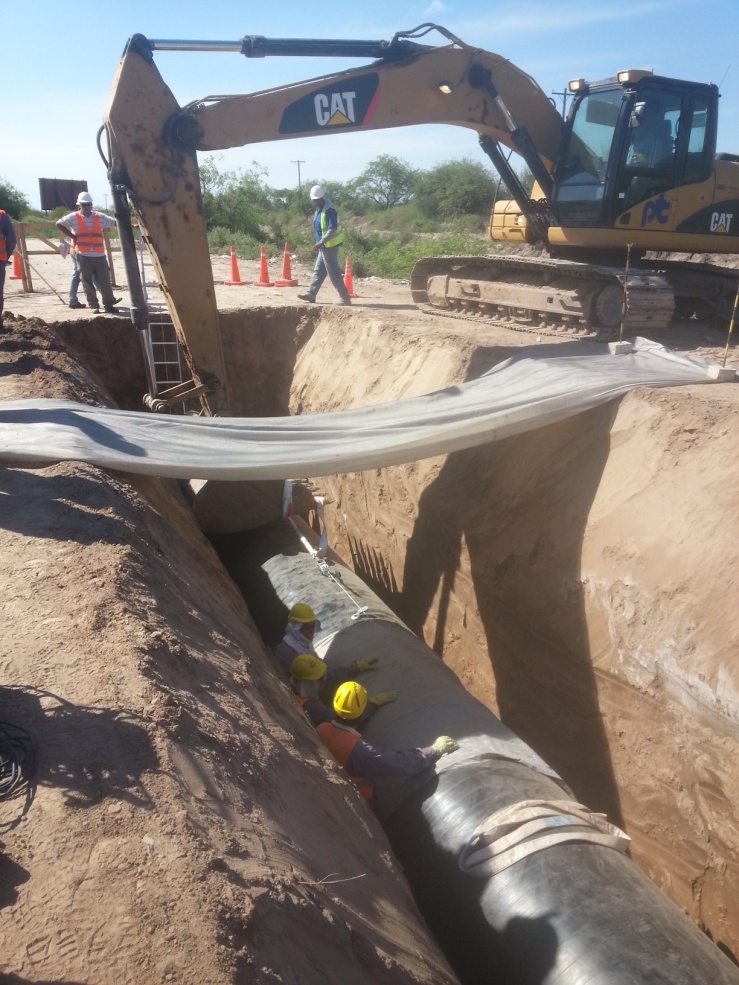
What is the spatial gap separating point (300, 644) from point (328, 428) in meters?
1.71

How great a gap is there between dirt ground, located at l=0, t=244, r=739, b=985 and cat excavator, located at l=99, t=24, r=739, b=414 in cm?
87

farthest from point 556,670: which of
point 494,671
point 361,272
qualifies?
point 361,272

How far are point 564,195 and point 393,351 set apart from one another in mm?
2881

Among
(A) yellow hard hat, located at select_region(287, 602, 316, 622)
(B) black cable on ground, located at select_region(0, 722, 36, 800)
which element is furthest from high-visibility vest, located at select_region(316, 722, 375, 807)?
(B) black cable on ground, located at select_region(0, 722, 36, 800)

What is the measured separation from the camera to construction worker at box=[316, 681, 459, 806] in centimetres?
463

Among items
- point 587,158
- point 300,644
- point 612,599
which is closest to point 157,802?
point 300,644

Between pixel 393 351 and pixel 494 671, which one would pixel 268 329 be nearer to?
pixel 393 351

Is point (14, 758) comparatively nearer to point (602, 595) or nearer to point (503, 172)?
point (602, 595)

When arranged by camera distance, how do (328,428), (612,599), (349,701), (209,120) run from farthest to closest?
(209,120)
(328,428)
(612,599)
(349,701)

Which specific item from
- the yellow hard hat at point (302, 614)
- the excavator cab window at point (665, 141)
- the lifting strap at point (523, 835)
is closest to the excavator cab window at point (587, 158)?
the excavator cab window at point (665, 141)

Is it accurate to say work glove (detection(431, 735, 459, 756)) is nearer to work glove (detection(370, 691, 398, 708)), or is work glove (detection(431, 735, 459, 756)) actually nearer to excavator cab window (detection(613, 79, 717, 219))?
work glove (detection(370, 691, 398, 708))

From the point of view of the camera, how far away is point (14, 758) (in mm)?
2746

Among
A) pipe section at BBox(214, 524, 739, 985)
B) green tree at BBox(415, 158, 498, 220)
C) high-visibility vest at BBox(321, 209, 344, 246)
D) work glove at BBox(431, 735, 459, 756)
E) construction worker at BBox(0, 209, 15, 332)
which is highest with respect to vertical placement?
green tree at BBox(415, 158, 498, 220)

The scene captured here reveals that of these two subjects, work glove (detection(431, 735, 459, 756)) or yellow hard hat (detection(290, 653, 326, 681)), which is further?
yellow hard hat (detection(290, 653, 326, 681))
